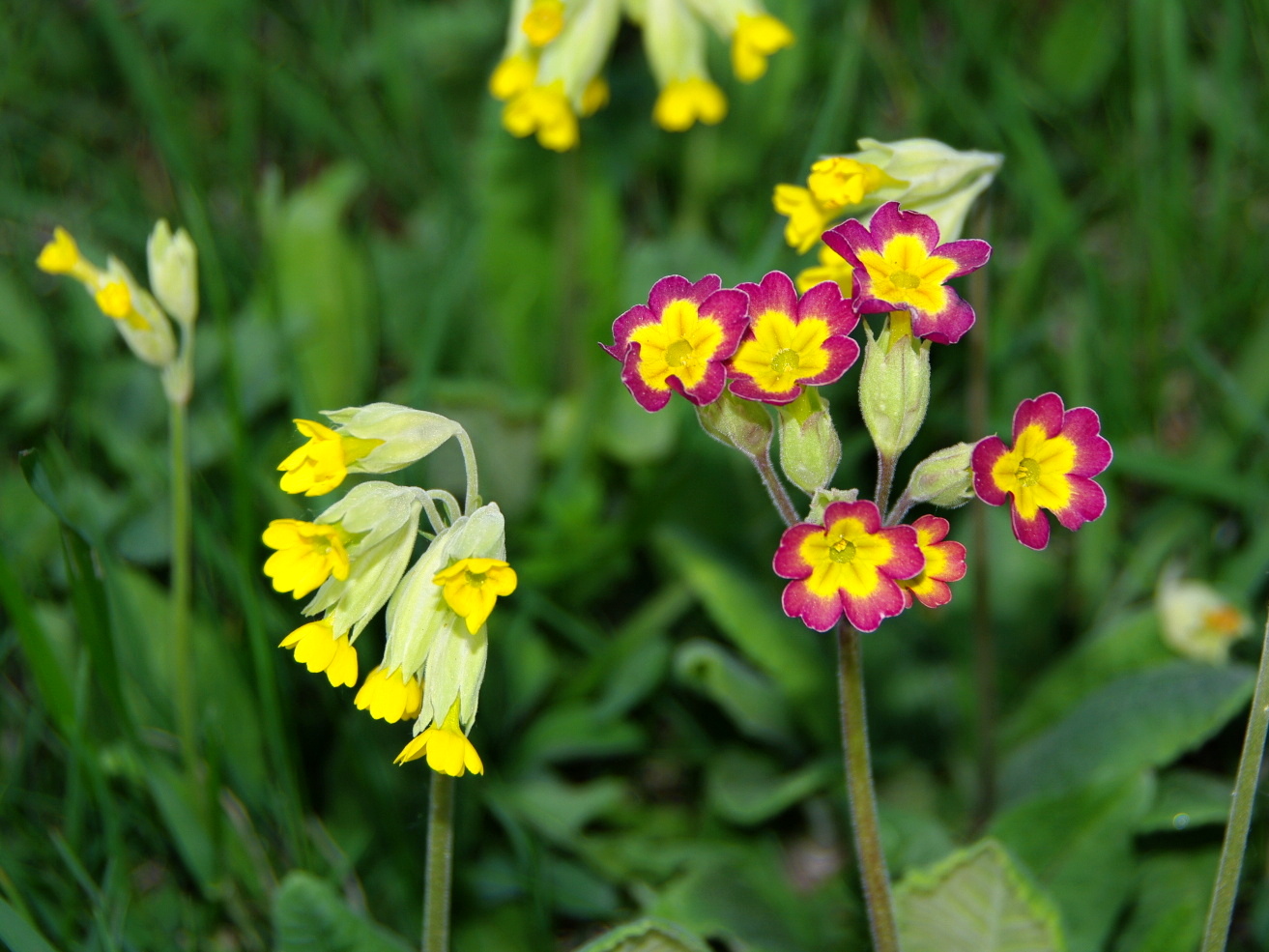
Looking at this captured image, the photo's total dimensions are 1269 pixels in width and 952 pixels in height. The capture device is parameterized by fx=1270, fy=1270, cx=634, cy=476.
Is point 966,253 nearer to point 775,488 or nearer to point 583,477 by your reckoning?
point 775,488

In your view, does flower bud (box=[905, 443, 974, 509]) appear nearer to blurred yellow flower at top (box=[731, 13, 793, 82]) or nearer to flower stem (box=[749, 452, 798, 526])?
flower stem (box=[749, 452, 798, 526])

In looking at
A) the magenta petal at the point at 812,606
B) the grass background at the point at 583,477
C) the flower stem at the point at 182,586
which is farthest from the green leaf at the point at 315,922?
the magenta petal at the point at 812,606

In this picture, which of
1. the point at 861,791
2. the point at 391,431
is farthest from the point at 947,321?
the point at 391,431

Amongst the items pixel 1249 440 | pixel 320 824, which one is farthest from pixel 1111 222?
pixel 320 824

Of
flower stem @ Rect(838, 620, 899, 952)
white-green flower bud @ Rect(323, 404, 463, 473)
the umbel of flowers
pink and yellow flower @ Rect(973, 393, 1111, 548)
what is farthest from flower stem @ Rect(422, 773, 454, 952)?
pink and yellow flower @ Rect(973, 393, 1111, 548)

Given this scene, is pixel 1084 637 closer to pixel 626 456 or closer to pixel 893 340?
pixel 626 456

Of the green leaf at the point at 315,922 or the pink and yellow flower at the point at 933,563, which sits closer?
the pink and yellow flower at the point at 933,563

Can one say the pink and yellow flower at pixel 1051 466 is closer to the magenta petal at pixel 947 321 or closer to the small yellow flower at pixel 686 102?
the magenta petal at pixel 947 321
